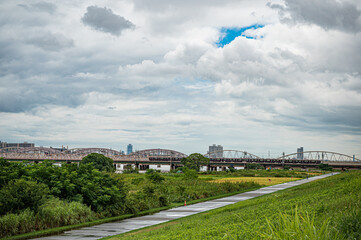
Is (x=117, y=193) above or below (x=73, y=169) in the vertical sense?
below

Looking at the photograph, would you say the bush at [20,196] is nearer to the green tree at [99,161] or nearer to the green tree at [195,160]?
the green tree at [99,161]

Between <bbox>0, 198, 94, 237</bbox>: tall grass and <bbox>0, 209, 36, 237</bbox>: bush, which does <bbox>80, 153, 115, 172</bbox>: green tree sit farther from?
<bbox>0, 209, 36, 237</bbox>: bush

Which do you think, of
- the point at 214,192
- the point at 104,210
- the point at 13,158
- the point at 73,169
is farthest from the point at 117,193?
the point at 13,158

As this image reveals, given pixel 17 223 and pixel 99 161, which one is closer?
pixel 17 223

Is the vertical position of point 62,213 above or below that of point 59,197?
below

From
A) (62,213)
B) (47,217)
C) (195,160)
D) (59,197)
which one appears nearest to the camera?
(47,217)

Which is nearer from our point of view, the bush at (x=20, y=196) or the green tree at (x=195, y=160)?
the bush at (x=20, y=196)

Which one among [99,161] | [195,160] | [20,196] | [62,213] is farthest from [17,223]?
[195,160]

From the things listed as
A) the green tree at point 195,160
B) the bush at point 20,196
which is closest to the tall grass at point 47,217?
the bush at point 20,196

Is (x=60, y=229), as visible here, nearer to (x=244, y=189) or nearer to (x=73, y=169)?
(x=73, y=169)

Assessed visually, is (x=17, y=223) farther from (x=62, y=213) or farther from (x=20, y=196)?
(x=62, y=213)

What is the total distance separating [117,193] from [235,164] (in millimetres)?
140897

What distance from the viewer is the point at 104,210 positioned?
27422mm

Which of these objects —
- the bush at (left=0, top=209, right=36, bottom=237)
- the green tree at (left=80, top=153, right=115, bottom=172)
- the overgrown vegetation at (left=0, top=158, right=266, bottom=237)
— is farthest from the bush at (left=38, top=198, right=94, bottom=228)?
the green tree at (left=80, top=153, right=115, bottom=172)
